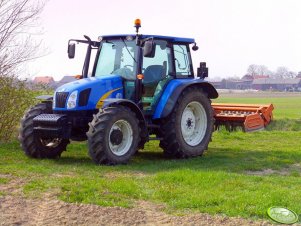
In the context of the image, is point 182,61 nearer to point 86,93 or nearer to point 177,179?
point 86,93

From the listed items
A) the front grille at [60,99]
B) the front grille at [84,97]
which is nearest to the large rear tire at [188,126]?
the front grille at [84,97]

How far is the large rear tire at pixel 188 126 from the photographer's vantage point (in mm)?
10133

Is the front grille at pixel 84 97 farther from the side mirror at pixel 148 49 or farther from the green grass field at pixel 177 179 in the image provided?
the side mirror at pixel 148 49

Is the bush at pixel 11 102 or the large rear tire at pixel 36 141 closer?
the large rear tire at pixel 36 141

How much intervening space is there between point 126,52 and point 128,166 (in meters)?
2.28

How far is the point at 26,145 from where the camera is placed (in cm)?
975

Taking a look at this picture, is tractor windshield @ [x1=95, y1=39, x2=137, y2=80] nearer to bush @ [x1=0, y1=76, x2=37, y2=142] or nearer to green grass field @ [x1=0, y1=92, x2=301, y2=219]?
green grass field @ [x1=0, y1=92, x2=301, y2=219]


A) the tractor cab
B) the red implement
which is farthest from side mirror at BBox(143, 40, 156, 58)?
the red implement

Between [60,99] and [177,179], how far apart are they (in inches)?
116

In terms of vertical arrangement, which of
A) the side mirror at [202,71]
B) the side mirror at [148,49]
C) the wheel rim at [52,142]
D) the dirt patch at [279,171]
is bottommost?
the dirt patch at [279,171]

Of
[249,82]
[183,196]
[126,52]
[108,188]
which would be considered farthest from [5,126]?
[249,82]

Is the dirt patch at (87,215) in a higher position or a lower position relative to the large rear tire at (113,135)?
Result: lower

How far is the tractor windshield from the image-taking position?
32.9 ft

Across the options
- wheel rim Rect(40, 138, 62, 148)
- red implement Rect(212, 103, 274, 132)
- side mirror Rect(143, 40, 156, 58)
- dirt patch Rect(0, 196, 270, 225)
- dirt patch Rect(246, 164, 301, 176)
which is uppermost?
side mirror Rect(143, 40, 156, 58)
